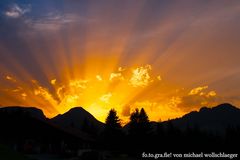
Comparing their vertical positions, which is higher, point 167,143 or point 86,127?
point 86,127

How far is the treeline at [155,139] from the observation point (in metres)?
61.4

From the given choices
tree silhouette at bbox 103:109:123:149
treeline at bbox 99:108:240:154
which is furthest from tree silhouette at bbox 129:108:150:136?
tree silhouette at bbox 103:109:123:149

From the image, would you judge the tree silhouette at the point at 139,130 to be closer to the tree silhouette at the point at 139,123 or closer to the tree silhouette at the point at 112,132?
the tree silhouette at the point at 139,123

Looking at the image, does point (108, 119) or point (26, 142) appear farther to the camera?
point (108, 119)

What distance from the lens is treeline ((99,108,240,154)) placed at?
201 feet

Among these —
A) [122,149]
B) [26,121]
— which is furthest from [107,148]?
[26,121]

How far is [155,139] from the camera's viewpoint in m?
65.2

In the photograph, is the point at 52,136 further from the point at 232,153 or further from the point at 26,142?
the point at 232,153

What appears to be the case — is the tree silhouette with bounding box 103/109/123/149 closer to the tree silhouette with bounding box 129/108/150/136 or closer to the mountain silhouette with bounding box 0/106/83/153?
the tree silhouette with bounding box 129/108/150/136

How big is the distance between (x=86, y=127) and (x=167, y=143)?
45787mm

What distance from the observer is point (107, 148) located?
240 feet

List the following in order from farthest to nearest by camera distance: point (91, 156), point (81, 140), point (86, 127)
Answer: point (86, 127) → point (81, 140) → point (91, 156)

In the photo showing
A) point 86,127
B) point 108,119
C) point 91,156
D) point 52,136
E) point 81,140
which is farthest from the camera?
point 86,127

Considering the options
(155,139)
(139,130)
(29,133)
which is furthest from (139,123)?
(29,133)
